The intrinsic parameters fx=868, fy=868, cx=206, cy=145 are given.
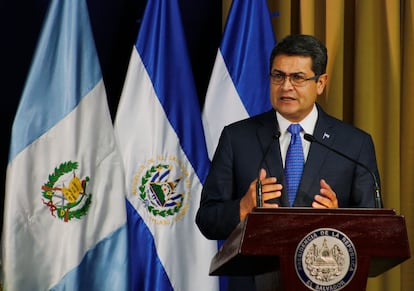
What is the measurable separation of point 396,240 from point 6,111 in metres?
2.77

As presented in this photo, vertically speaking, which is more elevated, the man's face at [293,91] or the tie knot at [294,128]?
the man's face at [293,91]

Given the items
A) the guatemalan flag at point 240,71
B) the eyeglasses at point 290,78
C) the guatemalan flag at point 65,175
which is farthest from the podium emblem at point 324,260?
the guatemalan flag at point 240,71

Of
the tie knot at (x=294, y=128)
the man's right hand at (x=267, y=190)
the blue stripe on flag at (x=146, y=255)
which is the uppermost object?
the tie knot at (x=294, y=128)

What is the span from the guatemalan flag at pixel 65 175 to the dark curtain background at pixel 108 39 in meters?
0.38

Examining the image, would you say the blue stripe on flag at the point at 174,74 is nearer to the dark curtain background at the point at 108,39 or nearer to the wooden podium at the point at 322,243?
the dark curtain background at the point at 108,39

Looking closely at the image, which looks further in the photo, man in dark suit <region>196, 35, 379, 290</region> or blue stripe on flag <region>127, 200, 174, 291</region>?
blue stripe on flag <region>127, 200, 174, 291</region>

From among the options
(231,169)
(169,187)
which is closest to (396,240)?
(231,169)

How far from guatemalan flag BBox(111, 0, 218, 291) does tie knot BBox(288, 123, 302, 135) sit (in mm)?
1368

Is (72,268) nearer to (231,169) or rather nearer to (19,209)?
(19,209)

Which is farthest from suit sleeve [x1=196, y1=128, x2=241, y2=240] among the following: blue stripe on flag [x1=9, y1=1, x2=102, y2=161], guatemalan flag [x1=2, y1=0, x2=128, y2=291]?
blue stripe on flag [x1=9, y1=1, x2=102, y2=161]

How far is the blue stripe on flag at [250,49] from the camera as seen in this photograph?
189 inches

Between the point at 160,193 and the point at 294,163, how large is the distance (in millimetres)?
1437

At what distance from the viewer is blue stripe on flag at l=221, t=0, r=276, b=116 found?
15.8 ft

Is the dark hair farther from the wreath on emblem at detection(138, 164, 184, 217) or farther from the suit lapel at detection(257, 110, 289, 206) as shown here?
the wreath on emblem at detection(138, 164, 184, 217)
